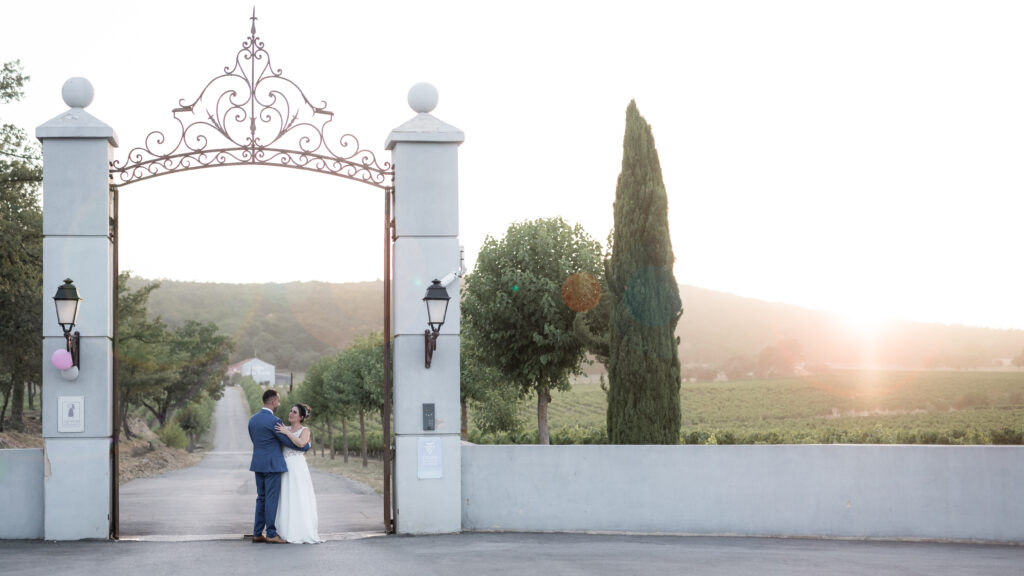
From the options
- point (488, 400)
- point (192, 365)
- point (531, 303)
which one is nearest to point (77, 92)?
point (531, 303)

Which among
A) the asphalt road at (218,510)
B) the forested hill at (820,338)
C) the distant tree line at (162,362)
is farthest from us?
the forested hill at (820,338)

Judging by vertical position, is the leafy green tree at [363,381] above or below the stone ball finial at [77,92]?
below

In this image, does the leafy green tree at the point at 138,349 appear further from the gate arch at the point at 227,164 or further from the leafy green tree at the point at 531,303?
the gate arch at the point at 227,164

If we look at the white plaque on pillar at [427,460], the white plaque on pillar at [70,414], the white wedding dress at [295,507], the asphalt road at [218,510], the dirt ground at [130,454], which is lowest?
the dirt ground at [130,454]

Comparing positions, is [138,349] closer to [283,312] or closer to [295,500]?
[295,500]

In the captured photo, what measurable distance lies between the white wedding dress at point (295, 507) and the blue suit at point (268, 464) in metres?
0.07

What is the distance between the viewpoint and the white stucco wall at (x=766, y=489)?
11352 mm

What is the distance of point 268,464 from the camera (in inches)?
405

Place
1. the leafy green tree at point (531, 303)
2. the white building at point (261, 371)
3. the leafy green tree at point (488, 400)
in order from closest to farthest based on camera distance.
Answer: the leafy green tree at point (531, 303)
the leafy green tree at point (488, 400)
the white building at point (261, 371)

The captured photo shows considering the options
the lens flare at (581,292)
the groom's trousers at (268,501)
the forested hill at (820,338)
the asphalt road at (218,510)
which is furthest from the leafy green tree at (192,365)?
the groom's trousers at (268,501)

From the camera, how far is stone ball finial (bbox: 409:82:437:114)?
11406 mm

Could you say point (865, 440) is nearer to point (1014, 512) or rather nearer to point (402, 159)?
point (1014, 512)

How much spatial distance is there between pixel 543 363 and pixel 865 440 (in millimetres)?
13668

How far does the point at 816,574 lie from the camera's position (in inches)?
335
